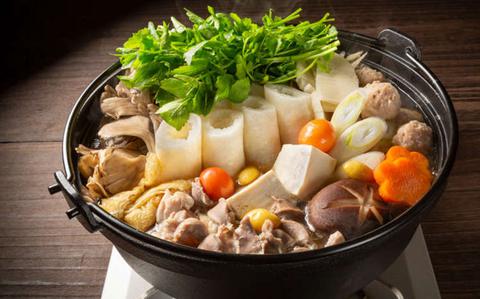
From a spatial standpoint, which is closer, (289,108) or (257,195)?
(257,195)

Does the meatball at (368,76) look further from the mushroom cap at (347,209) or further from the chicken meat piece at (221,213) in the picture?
the chicken meat piece at (221,213)

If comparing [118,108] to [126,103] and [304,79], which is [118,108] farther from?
[304,79]

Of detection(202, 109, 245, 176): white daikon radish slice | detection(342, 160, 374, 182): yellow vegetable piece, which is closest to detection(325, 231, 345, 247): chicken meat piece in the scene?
detection(342, 160, 374, 182): yellow vegetable piece

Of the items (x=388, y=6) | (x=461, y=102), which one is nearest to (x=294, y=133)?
(x=461, y=102)

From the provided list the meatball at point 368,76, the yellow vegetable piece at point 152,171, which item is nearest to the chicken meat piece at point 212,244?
the yellow vegetable piece at point 152,171

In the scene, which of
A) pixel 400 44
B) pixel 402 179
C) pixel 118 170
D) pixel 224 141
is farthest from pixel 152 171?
pixel 400 44

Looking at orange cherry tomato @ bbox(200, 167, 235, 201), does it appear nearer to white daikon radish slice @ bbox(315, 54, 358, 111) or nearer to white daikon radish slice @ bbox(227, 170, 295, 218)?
white daikon radish slice @ bbox(227, 170, 295, 218)
